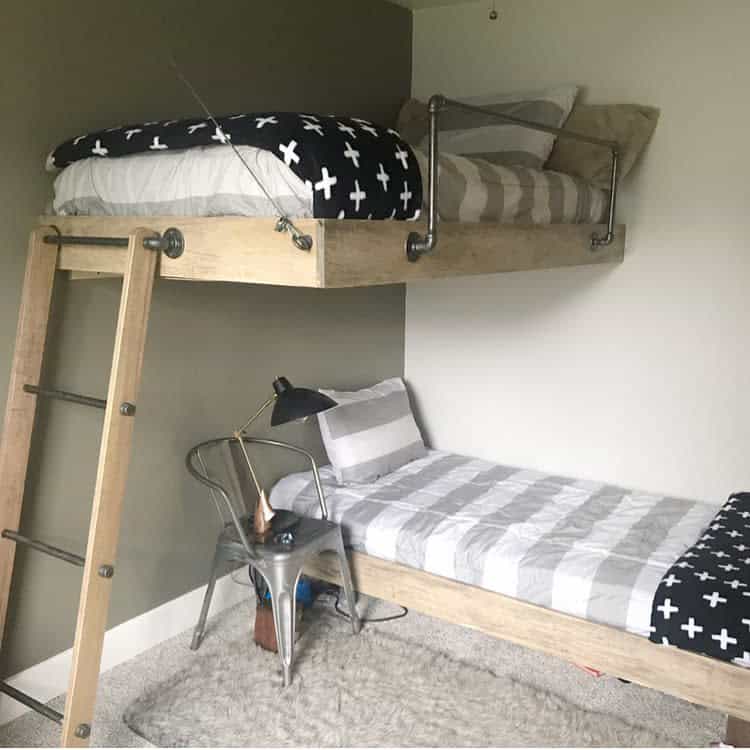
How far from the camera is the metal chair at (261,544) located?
7.69ft

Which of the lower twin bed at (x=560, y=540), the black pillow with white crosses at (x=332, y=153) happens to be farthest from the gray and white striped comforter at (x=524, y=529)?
the black pillow with white crosses at (x=332, y=153)

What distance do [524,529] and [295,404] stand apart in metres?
0.81

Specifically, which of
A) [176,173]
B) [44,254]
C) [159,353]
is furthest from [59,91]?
[159,353]

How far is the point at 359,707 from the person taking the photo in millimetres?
2287

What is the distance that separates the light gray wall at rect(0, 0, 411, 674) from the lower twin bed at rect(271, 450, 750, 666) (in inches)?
17.9

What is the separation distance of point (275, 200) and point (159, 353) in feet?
3.37

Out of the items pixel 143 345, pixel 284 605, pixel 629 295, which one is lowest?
pixel 284 605

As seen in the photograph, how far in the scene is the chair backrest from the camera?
2676mm

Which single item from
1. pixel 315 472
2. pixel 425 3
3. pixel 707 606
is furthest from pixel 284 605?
pixel 425 3

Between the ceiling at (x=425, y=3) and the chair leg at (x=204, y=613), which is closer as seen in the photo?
the chair leg at (x=204, y=613)

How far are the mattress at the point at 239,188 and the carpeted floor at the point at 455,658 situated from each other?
4.52 feet

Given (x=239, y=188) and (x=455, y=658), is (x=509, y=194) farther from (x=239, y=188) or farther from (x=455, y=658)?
(x=455, y=658)

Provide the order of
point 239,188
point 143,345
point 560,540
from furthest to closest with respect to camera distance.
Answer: point 560,540
point 143,345
point 239,188

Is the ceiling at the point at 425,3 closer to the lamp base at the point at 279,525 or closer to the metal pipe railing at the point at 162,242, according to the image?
the metal pipe railing at the point at 162,242
